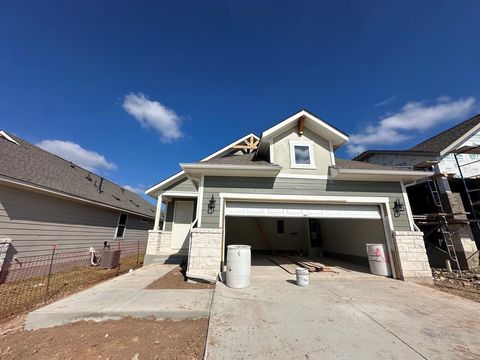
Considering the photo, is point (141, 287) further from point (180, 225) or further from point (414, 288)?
point (414, 288)

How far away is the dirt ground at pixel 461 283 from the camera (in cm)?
521

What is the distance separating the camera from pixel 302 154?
745 centimetres

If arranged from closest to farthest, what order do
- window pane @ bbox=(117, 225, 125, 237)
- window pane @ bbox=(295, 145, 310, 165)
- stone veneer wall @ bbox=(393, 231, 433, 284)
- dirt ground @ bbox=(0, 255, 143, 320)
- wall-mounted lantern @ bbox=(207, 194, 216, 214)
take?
dirt ground @ bbox=(0, 255, 143, 320), stone veneer wall @ bbox=(393, 231, 433, 284), wall-mounted lantern @ bbox=(207, 194, 216, 214), window pane @ bbox=(295, 145, 310, 165), window pane @ bbox=(117, 225, 125, 237)

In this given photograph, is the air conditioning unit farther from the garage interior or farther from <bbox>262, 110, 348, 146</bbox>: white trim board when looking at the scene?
<bbox>262, 110, 348, 146</bbox>: white trim board

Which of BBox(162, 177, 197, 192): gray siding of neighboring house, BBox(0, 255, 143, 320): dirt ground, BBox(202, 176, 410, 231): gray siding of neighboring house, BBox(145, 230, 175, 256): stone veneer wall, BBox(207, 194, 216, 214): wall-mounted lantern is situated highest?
BBox(162, 177, 197, 192): gray siding of neighboring house

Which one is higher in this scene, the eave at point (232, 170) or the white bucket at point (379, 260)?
the eave at point (232, 170)

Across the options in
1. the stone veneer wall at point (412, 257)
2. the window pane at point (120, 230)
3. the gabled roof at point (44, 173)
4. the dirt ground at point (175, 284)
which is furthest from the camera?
the window pane at point (120, 230)

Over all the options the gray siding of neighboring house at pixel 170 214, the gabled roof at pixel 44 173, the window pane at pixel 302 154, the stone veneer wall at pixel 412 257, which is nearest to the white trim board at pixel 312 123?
the window pane at pixel 302 154

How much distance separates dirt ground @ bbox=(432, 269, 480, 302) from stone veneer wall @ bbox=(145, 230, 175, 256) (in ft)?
34.2

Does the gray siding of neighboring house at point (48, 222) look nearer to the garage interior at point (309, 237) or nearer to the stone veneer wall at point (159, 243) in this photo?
the stone veneer wall at point (159, 243)

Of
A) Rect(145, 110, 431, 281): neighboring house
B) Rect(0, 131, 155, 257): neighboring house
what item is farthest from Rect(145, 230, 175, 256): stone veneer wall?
Rect(145, 110, 431, 281): neighboring house

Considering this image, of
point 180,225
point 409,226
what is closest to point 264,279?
point 409,226

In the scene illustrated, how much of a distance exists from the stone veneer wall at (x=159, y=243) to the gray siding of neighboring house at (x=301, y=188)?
4753 millimetres

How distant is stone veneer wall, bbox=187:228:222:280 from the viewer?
5.93 metres
